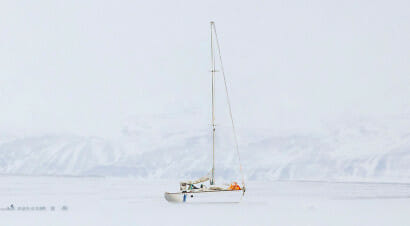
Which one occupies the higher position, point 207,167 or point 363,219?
point 363,219

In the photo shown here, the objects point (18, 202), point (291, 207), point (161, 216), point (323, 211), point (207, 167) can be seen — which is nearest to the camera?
point (161, 216)

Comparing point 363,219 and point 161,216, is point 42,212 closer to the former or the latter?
point 161,216

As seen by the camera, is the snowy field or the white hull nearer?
the snowy field

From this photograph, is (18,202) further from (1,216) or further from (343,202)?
(343,202)

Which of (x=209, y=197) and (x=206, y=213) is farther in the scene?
(x=209, y=197)

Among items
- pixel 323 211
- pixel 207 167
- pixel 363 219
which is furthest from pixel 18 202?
pixel 207 167

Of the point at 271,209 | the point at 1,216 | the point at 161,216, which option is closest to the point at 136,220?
the point at 161,216

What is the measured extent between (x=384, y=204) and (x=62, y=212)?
26019 millimetres

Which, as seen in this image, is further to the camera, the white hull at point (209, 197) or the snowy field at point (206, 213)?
the white hull at point (209, 197)

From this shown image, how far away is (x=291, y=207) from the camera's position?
168ft

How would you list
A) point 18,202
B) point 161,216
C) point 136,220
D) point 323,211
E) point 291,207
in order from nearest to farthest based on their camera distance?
point 136,220 < point 161,216 < point 323,211 < point 291,207 < point 18,202

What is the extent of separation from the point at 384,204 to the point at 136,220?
2411 centimetres

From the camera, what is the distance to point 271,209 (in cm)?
4906

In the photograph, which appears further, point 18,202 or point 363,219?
point 18,202
